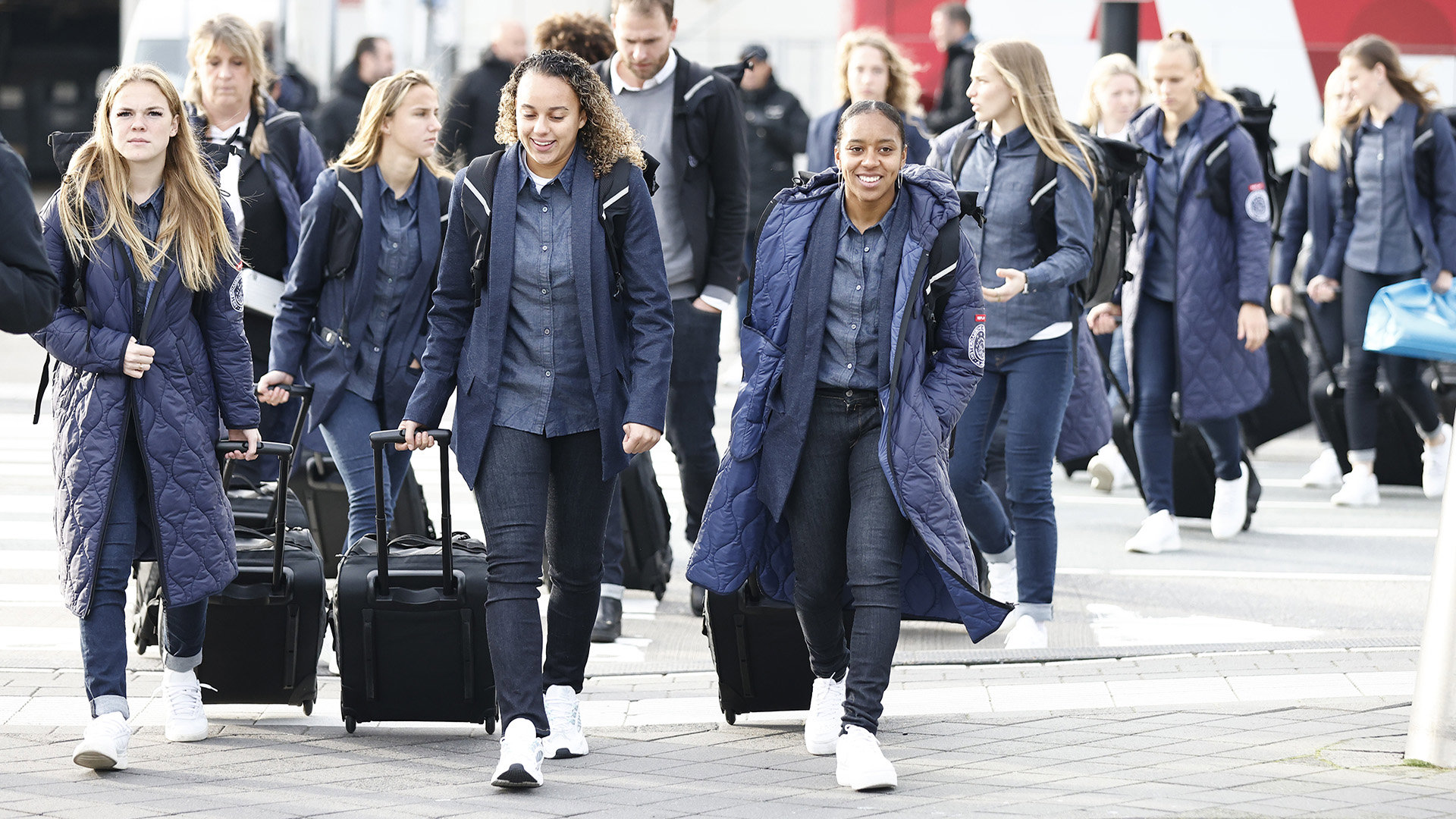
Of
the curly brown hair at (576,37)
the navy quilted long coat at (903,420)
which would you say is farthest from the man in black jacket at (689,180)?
the navy quilted long coat at (903,420)

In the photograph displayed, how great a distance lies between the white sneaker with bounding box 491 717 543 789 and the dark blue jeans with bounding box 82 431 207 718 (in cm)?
103

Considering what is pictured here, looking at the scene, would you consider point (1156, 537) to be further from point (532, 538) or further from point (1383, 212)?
point (532, 538)

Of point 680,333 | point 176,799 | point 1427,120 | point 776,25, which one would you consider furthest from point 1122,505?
point 776,25

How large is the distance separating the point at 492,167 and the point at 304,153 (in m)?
2.38

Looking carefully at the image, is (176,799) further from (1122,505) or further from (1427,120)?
(1427,120)

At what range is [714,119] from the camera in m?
7.11

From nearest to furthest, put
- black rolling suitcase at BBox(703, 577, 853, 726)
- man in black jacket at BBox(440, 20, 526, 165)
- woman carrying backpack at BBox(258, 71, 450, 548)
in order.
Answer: black rolling suitcase at BBox(703, 577, 853, 726) < woman carrying backpack at BBox(258, 71, 450, 548) < man in black jacket at BBox(440, 20, 526, 165)

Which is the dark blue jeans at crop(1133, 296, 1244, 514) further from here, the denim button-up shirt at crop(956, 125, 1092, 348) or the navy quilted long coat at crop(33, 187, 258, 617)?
the navy quilted long coat at crop(33, 187, 258, 617)

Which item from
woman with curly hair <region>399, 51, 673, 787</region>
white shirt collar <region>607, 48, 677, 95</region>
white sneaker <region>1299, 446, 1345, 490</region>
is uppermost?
white shirt collar <region>607, 48, 677, 95</region>

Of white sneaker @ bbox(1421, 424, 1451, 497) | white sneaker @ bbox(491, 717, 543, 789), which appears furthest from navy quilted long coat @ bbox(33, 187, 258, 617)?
white sneaker @ bbox(1421, 424, 1451, 497)

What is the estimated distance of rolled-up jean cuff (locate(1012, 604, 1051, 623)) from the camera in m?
6.79

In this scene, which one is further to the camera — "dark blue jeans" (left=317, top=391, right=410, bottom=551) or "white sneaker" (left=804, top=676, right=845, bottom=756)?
"dark blue jeans" (left=317, top=391, right=410, bottom=551)

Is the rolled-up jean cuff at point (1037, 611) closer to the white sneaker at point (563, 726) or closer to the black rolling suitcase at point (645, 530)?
the black rolling suitcase at point (645, 530)

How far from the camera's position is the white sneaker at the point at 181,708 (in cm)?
541
